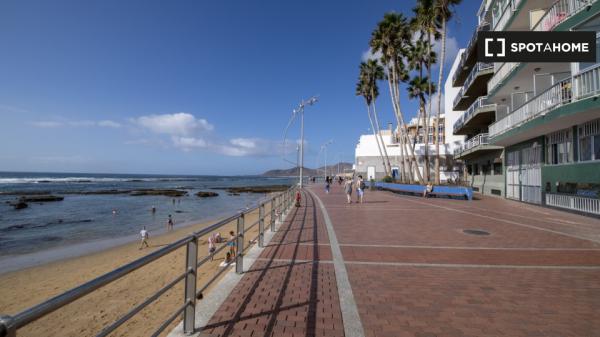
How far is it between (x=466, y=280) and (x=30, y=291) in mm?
11362

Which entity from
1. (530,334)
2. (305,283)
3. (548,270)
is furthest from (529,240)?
(305,283)

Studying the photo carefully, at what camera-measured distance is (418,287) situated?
465cm

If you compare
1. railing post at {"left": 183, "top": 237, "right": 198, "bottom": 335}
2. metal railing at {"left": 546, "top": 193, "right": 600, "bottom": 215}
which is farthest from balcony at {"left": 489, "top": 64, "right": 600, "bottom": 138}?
railing post at {"left": 183, "top": 237, "right": 198, "bottom": 335}

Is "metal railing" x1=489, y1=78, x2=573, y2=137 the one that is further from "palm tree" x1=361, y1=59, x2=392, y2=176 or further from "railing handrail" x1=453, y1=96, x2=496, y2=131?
"palm tree" x1=361, y1=59, x2=392, y2=176

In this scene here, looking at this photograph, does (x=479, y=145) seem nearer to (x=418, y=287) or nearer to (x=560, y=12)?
(x=560, y=12)

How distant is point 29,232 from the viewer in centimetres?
1959

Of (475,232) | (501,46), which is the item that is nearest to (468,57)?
(475,232)

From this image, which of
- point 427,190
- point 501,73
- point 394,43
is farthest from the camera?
point 394,43

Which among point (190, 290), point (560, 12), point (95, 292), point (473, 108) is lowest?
point (95, 292)

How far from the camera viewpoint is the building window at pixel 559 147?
46.0 ft

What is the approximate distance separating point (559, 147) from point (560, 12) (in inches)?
238

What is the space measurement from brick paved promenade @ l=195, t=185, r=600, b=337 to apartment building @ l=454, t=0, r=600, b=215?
6.14 m

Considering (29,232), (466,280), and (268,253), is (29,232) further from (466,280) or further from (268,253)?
(466,280)

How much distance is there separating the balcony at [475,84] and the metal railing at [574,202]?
10690 millimetres
